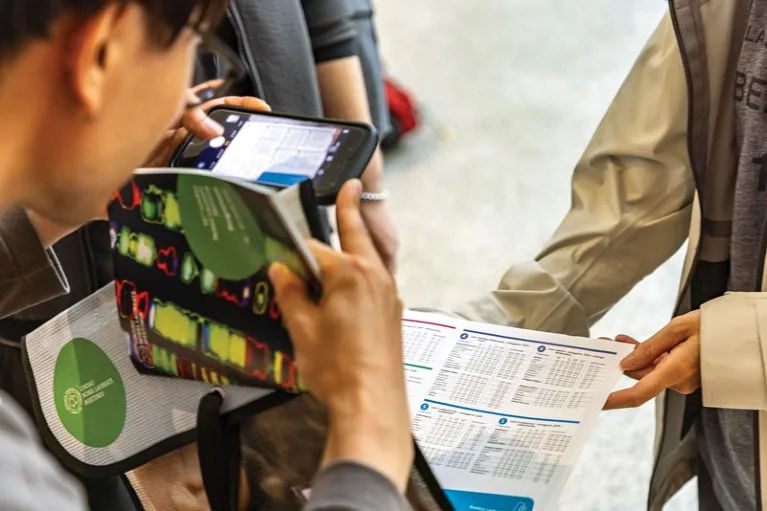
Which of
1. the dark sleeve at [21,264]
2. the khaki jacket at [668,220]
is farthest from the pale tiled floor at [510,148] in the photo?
the dark sleeve at [21,264]

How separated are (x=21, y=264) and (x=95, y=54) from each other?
1.06ft

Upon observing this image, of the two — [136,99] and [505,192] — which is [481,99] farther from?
[136,99]

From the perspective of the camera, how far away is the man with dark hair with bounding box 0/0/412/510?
45 cm

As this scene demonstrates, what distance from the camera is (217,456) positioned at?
0.62m

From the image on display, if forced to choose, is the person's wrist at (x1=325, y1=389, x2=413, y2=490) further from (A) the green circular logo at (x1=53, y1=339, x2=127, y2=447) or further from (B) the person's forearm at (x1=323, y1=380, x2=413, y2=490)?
(A) the green circular logo at (x1=53, y1=339, x2=127, y2=447)

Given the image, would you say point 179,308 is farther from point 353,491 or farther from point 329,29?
point 329,29

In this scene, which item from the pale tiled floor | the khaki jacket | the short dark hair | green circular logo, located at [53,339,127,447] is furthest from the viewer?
the pale tiled floor

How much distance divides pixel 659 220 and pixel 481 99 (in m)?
1.60

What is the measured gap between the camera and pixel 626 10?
2.73 meters

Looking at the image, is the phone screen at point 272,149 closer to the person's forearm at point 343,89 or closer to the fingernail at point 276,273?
the fingernail at point 276,273

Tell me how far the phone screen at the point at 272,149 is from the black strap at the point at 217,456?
0.17 meters

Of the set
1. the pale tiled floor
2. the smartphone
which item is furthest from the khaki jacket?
the pale tiled floor

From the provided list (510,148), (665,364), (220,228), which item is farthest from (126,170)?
(510,148)

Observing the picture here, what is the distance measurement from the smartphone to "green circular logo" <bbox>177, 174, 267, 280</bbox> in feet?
0.32
